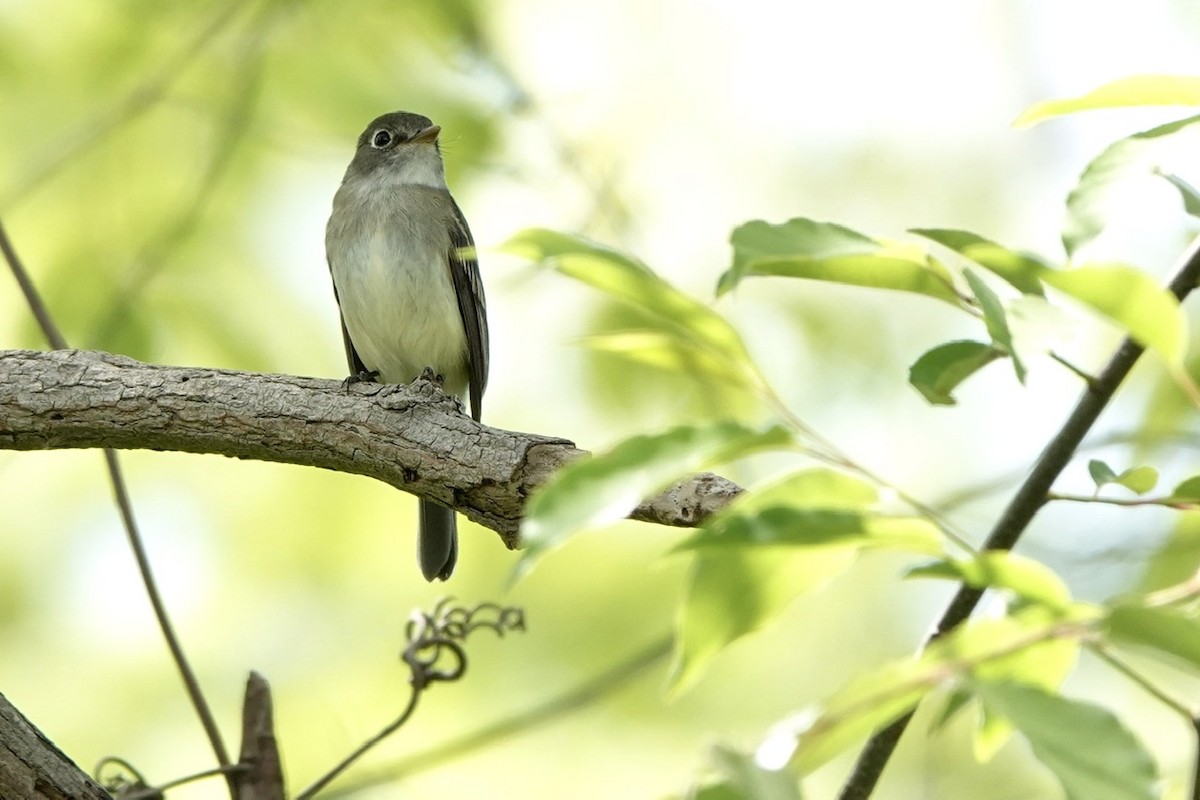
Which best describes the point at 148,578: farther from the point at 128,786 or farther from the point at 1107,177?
the point at 1107,177

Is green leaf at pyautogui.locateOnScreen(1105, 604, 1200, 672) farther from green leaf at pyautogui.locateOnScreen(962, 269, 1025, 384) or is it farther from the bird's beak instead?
the bird's beak

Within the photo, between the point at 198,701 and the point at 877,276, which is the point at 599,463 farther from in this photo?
the point at 198,701

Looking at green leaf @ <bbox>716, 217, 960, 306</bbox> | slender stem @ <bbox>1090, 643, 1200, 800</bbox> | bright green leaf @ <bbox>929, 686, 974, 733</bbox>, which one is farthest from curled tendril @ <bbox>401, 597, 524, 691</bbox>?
slender stem @ <bbox>1090, 643, 1200, 800</bbox>

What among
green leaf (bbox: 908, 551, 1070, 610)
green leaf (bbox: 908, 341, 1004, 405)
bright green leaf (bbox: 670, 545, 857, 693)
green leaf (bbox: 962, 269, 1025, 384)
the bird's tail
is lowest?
green leaf (bbox: 908, 551, 1070, 610)

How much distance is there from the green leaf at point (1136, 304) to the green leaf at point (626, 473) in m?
0.32

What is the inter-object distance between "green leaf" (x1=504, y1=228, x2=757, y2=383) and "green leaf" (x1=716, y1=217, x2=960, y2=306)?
42 millimetres

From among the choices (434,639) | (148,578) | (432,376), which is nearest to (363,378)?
(432,376)

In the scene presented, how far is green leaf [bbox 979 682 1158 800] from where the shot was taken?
3.38 ft

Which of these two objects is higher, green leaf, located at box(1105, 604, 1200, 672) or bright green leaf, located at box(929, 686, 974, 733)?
bright green leaf, located at box(929, 686, 974, 733)

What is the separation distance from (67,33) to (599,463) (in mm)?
5276

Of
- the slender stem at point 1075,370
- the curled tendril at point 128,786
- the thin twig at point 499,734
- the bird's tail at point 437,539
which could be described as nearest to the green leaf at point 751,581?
the slender stem at point 1075,370

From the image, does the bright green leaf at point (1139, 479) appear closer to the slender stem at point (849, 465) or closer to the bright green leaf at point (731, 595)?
the slender stem at point (849, 465)

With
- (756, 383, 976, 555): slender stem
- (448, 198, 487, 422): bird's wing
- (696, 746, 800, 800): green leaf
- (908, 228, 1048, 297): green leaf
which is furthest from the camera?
(448, 198, 487, 422): bird's wing

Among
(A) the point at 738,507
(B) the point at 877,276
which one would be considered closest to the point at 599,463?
(A) the point at 738,507
